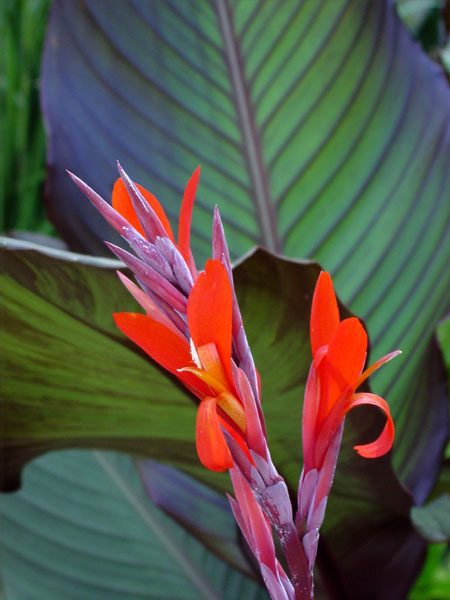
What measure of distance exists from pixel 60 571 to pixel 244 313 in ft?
1.30

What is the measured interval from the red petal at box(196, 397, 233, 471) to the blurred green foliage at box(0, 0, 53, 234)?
2.35 ft

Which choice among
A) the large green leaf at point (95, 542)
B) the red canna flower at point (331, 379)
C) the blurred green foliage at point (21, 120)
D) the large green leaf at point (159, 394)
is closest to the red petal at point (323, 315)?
the red canna flower at point (331, 379)

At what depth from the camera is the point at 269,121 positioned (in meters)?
0.54

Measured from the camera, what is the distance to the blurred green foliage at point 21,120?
2.55ft

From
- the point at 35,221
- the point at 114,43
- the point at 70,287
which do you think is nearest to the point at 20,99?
the point at 35,221

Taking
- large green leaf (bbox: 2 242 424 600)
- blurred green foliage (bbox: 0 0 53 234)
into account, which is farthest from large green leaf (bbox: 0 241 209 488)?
blurred green foliage (bbox: 0 0 53 234)

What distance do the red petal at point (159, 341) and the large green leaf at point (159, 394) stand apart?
0.13 meters

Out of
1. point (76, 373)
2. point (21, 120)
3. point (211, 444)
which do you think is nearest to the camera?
point (211, 444)

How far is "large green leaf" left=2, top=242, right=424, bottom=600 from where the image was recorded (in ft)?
1.03

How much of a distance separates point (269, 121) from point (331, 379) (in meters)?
0.41

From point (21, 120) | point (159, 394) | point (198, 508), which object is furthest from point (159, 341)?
point (21, 120)

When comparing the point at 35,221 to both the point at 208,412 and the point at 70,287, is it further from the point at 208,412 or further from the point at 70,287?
the point at 208,412

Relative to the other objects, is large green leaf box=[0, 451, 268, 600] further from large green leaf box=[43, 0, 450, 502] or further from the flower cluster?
the flower cluster

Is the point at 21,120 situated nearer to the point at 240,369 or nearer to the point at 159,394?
the point at 159,394
